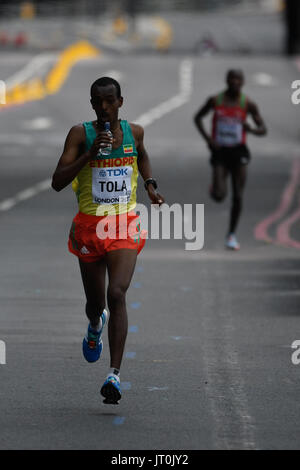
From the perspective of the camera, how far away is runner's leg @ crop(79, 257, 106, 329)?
8984mm

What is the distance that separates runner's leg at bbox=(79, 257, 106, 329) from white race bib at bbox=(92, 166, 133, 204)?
404 millimetres

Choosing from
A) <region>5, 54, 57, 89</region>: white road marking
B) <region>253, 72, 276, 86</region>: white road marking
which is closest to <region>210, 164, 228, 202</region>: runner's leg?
<region>253, 72, 276, 86</region>: white road marking

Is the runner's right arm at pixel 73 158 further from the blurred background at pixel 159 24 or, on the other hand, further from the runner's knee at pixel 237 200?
the blurred background at pixel 159 24

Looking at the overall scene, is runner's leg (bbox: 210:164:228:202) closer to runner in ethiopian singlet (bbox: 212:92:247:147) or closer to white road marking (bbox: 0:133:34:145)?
runner in ethiopian singlet (bbox: 212:92:247:147)

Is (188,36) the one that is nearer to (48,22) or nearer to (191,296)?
(48,22)

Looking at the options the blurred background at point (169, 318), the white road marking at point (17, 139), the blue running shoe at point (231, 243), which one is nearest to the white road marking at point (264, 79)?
the blurred background at point (169, 318)

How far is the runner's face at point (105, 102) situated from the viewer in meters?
8.59

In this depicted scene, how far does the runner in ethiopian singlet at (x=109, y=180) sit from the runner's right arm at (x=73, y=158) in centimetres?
6

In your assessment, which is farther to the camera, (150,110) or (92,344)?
(150,110)

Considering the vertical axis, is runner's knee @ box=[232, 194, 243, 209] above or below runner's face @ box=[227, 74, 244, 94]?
below

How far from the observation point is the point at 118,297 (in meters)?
8.65

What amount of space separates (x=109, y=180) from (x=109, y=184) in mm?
25

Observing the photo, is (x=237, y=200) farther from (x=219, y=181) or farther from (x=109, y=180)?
(x=109, y=180)

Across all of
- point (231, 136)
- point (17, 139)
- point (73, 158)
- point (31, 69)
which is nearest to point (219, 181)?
point (231, 136)
